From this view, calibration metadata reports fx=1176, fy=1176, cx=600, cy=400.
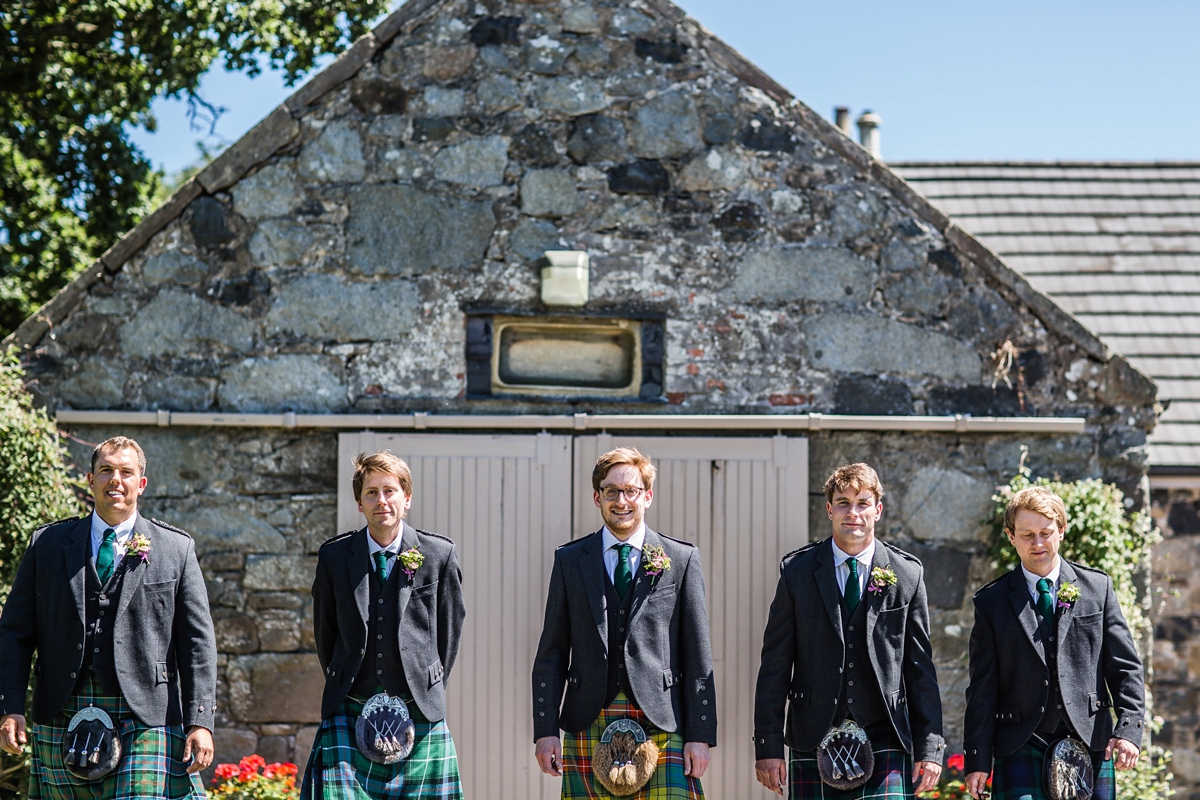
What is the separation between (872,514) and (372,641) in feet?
6.35

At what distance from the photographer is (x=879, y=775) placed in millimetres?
4281

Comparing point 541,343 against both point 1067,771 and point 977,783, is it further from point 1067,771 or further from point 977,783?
point 1067,771

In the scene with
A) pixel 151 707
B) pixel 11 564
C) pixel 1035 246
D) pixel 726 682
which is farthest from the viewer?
pixel 1035 246

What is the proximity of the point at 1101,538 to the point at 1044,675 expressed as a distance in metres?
1.77

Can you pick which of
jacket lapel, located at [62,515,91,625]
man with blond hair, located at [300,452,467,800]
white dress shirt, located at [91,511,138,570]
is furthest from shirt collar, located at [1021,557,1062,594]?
jacket lapel, located at [62,515,91,625]

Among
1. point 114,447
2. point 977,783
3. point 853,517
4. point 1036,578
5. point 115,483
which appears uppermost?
point 114,447

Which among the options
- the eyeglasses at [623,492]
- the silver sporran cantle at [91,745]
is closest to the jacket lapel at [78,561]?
the silver sporran cantle at [91,745]

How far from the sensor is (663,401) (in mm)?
6082

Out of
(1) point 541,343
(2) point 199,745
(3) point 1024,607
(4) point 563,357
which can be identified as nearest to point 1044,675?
(3) point 1024,607

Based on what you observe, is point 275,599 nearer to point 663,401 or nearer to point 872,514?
point 663,401

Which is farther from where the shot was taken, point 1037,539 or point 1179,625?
point 1179,625

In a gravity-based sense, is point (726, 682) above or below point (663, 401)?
below

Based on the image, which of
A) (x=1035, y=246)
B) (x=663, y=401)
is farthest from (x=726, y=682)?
(x=1035, y=246)

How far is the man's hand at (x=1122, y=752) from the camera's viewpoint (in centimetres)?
431
